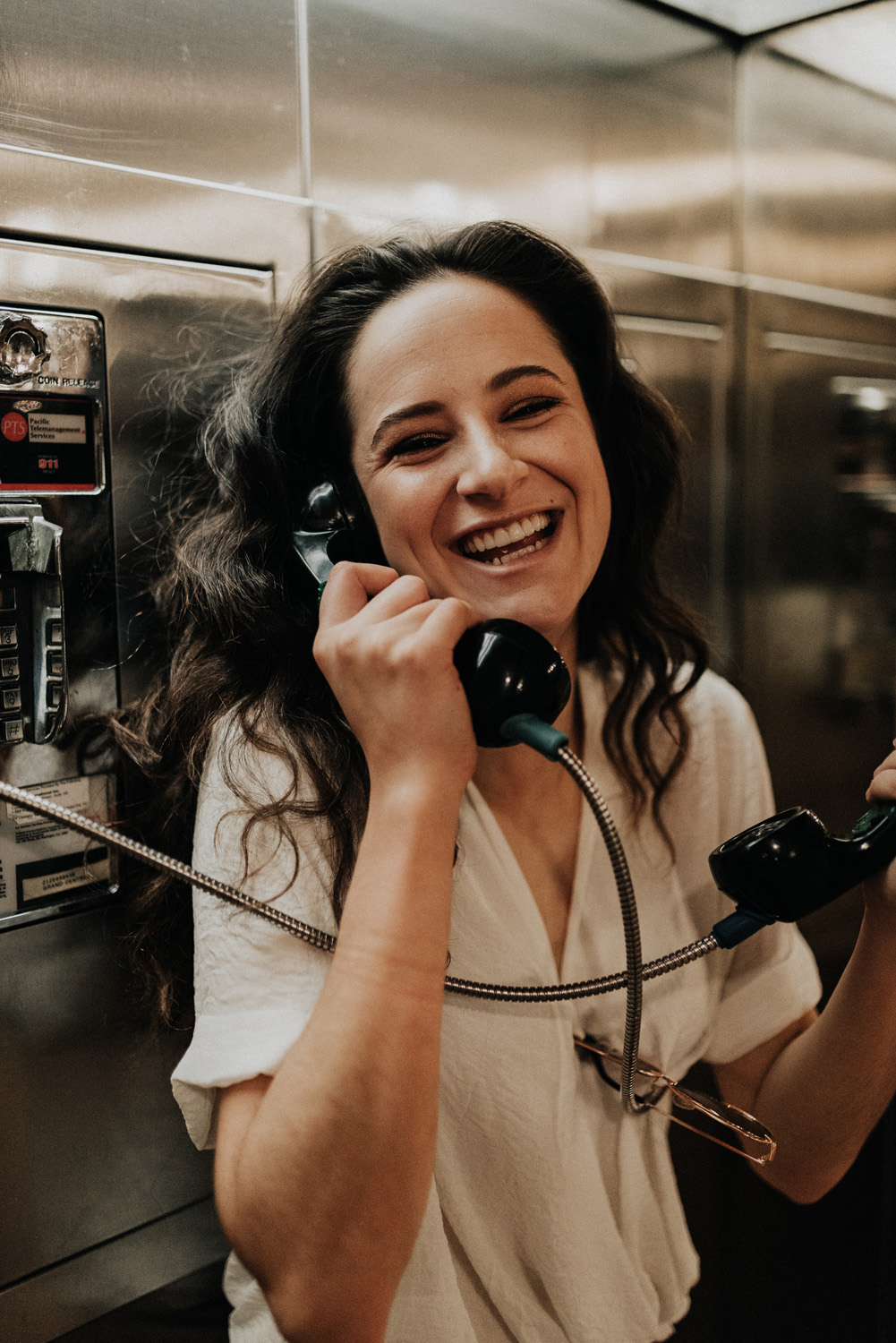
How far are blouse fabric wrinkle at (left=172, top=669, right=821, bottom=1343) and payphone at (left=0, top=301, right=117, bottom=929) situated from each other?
0.47 ft

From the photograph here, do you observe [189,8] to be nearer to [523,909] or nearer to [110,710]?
[110,710]

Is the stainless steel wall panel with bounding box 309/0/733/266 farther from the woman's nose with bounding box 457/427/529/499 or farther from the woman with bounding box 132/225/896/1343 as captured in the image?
the woman's nose with bounding box 457/427/529/499

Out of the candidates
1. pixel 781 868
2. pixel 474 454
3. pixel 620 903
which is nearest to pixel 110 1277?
pixel 620 903

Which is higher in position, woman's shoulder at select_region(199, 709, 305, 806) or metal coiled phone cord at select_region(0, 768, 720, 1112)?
woman's shoulder at select_region(199, 709, 305, 806)

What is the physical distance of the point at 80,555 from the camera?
3.04 ft

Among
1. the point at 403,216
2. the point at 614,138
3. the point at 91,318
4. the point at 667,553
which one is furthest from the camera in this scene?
the point at 667,553

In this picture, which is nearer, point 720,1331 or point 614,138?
point 614,138

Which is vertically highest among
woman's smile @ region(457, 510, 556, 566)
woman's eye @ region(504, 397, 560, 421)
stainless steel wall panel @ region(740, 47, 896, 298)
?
stainless steel wall panel @ region(740, 47, 896, 298)

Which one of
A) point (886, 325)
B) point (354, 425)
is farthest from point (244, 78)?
point (886, 325)

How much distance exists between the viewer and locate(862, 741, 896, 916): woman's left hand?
896 mm

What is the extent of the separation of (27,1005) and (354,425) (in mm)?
620

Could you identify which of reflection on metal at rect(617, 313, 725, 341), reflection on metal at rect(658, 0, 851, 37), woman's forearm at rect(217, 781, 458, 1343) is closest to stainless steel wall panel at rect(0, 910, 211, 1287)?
woman's forearm at rect(217, 781, 458, 1343)

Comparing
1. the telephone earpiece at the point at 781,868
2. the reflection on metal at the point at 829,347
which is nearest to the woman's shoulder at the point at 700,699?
the telephone earpiece at the point at 781,868

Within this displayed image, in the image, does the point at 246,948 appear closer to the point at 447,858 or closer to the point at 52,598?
the point at 447,858
